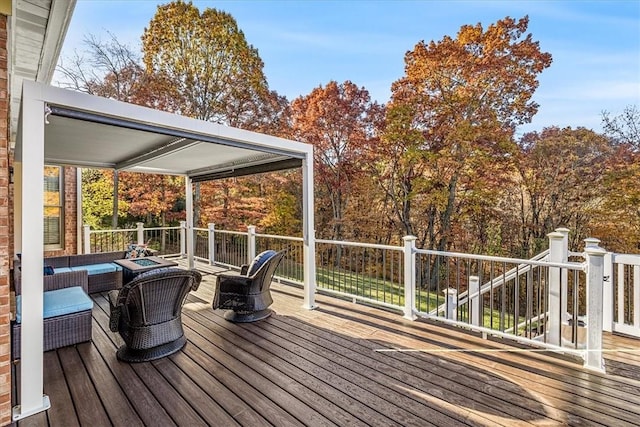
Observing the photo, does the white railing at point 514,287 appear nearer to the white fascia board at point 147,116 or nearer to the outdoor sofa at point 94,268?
the outdoor sofa at point 94,268

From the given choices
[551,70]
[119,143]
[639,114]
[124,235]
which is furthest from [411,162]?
[124,235]

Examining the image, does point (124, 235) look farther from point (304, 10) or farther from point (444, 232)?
point (444, 232)

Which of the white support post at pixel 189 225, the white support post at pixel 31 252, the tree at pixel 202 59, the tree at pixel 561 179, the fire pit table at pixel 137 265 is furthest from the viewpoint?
the tree at pixel 202 59

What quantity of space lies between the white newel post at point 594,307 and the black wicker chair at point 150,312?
3.91 meters

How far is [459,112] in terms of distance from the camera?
9.63 meters

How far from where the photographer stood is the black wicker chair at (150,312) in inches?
125

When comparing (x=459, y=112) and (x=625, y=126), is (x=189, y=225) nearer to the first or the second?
(x=459, y=112)

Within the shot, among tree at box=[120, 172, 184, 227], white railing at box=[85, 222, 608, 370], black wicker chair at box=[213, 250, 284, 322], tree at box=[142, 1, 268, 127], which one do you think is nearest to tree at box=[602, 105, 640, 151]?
white railing at box=[85, 222, 608, 370]

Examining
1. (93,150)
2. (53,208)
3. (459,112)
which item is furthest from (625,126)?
(53,208)

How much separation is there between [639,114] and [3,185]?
13.9 meters

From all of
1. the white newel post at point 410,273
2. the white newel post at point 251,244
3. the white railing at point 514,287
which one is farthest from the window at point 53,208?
the white newel post at point 410,273

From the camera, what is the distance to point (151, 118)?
128 inches

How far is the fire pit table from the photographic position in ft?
18.8

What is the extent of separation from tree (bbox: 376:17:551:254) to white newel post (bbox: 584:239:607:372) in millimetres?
7160
